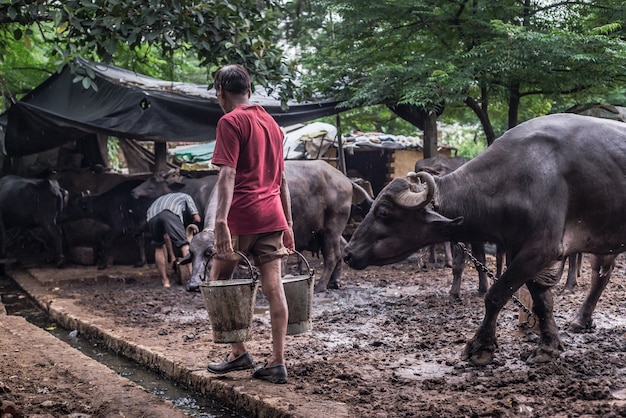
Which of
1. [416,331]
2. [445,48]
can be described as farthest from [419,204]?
[445,48]

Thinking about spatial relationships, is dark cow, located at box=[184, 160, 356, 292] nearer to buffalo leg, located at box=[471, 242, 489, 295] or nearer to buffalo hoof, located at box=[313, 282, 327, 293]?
buffalo hoof, located at box=[313, 282, 327, 293]

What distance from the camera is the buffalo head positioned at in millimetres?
5773

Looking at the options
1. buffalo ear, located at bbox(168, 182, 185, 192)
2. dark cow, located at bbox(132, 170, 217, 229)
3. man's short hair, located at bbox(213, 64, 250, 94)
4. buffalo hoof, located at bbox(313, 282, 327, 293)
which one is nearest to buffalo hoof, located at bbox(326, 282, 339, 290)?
buffalo hoof, located at bbox(313, 282, 327, 293)

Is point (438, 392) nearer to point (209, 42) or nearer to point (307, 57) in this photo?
point (209, 42)

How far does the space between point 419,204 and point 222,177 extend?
175 cm

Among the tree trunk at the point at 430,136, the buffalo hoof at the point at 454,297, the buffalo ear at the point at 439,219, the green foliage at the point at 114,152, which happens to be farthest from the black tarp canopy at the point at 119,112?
the green foliage at the point at 114,152

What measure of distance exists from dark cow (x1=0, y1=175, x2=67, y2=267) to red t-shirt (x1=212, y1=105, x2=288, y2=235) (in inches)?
366

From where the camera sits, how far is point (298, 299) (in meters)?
5.32

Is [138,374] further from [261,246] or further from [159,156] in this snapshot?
[159,156]

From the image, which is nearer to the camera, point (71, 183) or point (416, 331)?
point (416, 331)

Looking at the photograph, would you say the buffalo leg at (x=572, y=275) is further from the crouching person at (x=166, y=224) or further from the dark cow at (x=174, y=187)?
the dark cow at (x=174, y=187)

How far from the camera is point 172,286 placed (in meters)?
10.7

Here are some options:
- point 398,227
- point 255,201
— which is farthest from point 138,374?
point 398,227

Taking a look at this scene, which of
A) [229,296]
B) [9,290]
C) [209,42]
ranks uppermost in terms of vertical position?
[209,42]
